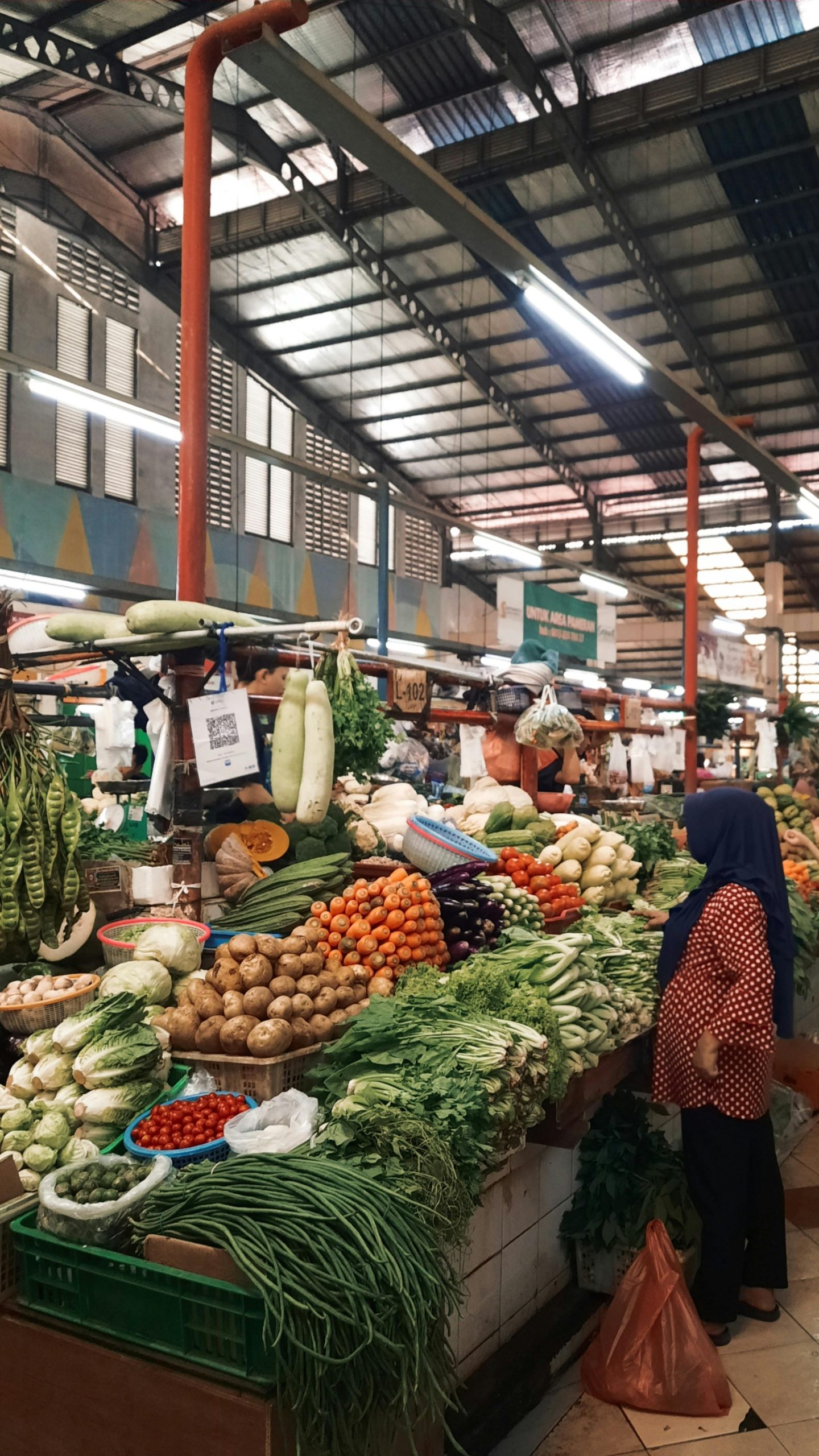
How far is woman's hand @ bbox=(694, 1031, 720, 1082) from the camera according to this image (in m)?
3.46

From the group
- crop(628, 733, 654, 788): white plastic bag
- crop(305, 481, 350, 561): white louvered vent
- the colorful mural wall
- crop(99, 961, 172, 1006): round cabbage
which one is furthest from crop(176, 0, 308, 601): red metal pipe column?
crop(305, 481, 350, 561): white louvered vent

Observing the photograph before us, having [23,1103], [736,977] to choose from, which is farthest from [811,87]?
[23,1103]

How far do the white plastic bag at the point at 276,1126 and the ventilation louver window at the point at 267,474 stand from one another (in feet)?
41.6

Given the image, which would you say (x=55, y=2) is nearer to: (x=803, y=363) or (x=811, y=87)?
(x=811, y=87)

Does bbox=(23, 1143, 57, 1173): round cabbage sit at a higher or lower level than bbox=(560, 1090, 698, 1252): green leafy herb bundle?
higher

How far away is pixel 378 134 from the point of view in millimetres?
5277

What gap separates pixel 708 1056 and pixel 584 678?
13715 mm

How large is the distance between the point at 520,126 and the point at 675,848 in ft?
27.6

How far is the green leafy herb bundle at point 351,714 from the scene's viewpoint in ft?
12.0

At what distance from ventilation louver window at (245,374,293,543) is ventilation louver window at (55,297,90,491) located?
2854 millimetres

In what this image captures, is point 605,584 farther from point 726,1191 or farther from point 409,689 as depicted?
point 726,1191

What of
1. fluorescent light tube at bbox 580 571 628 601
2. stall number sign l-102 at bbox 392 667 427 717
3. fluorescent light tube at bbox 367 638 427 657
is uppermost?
fluorescent light tube at bbox 580 571 628 601

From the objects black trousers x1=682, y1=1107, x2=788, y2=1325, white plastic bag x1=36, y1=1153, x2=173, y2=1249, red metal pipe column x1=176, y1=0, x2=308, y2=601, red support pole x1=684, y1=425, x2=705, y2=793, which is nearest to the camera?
white plastic bag x1=36, y1=1153, x2=173, y2=1249

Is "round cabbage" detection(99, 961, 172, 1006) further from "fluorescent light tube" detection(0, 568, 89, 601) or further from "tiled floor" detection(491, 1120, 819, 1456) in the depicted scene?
"fluorescent light tube" detection(0, 568, 89, 601)
